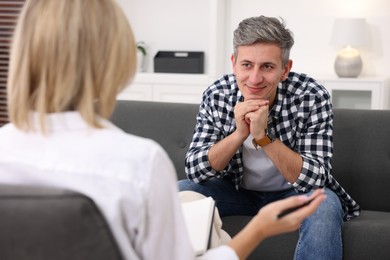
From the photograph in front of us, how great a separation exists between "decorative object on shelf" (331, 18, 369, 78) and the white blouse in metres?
3.72

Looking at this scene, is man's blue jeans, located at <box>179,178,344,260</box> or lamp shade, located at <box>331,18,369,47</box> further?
lamp shade, located at <box>331,18,369,47</box>

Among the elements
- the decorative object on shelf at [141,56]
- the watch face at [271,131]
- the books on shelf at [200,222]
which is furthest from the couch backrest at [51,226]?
the decorative object on shelf at [141,56]

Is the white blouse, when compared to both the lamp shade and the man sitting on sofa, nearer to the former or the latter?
the man sitting on sofa

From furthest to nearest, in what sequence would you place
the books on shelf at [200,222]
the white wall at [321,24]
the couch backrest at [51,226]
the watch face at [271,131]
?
1. the white wall at [321,24]
2. the watch face at [271,131]
3. the books on shelf at [200,222]
4. the couch backrest at [51,226]

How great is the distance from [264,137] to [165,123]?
598mm

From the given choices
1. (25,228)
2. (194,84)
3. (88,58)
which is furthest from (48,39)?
(194,84)

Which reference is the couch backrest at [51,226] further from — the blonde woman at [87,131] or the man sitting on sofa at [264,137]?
the man sitting on sofa at [264,137]

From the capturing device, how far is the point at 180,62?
4973 millimetres

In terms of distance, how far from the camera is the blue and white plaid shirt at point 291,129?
7.16 feet

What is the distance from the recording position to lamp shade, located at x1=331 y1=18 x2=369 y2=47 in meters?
4.56

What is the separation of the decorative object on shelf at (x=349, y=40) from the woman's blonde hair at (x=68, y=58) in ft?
12.1

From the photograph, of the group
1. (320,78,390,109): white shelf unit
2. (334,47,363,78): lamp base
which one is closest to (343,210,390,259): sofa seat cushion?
(320,78,390,109): white shelf unit

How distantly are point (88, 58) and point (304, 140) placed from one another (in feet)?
4.20

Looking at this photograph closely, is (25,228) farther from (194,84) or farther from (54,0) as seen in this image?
(194,84)
